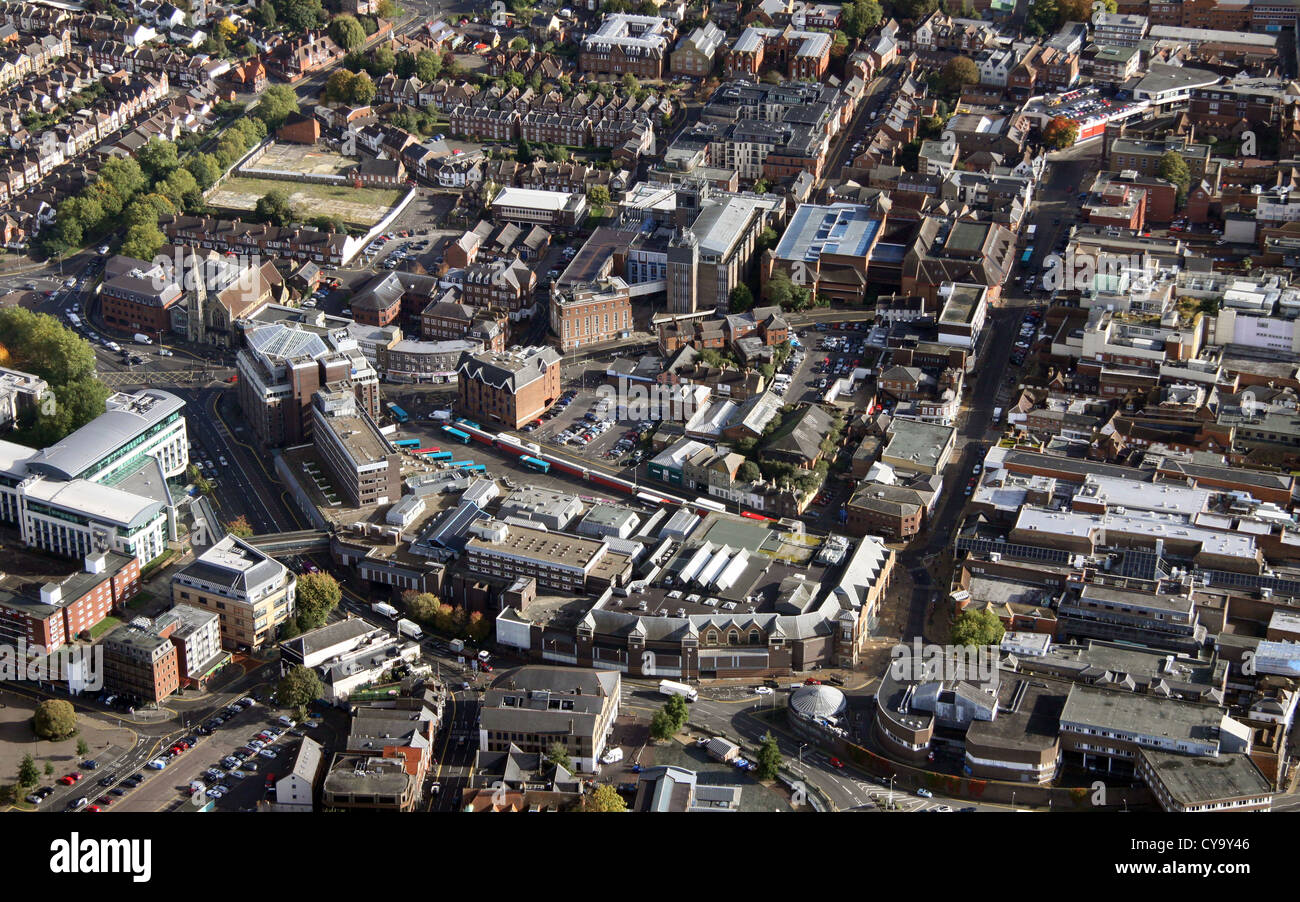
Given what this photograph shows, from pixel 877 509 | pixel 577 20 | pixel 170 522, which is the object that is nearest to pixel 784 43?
pixel 577 20

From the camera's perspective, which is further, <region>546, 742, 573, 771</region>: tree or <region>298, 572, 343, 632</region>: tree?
<region>298, 572, 343, 632</region>: tree

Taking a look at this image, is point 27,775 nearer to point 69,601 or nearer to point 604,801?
point 69,601

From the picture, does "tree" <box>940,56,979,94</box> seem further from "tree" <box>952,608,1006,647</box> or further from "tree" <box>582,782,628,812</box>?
"tree" <box>582,782,628,812</box>

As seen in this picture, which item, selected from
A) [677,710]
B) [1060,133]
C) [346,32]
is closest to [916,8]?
[1060,133]

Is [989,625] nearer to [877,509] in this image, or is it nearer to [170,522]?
[877,509]

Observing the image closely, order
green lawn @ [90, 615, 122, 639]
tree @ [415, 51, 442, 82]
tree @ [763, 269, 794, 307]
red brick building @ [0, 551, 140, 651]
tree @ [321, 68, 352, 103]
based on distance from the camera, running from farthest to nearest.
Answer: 1. tree @ [415, 51, 442, 82]
2. tree @ [321, 68, 352, 103]
3. tree @ [763, 269, 794, 307]
4. green lawn @ [90, 615, 122, 639]
5. red brick building @ [0, 551, 140, 651]

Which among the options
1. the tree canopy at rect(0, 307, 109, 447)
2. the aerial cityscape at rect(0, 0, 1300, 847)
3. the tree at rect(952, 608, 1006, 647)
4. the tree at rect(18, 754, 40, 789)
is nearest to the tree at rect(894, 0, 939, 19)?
the aerial cityscape at rect(0, 0, 1300, 847)
